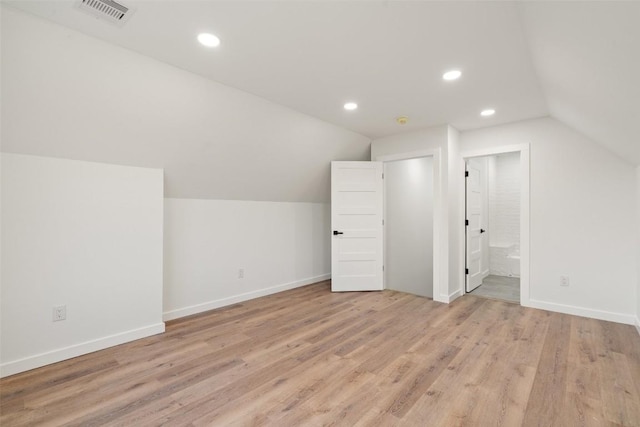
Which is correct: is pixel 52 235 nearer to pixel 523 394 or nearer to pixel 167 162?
pixel 167 162

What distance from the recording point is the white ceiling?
162 cm

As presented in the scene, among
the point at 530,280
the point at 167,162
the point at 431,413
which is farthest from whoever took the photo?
the point at 530,280

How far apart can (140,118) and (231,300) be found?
2.43 metres

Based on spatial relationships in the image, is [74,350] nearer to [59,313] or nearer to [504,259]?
[59,313]

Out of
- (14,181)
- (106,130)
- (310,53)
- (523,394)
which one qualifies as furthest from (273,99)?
(523,394)

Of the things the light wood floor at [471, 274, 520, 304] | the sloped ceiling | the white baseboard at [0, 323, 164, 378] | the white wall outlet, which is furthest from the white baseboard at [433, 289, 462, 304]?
the white wall outlet

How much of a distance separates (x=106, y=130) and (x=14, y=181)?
2.37ft

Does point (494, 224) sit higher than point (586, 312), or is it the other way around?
point (494, 224)

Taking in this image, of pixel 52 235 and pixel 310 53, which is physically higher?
pixel 310 53

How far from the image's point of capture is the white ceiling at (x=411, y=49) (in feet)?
5.32

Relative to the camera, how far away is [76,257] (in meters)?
2.46

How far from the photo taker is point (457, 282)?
13.8 feet

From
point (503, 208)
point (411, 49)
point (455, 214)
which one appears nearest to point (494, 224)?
point (503, 208)

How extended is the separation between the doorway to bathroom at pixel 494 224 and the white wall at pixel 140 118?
2.75 m
